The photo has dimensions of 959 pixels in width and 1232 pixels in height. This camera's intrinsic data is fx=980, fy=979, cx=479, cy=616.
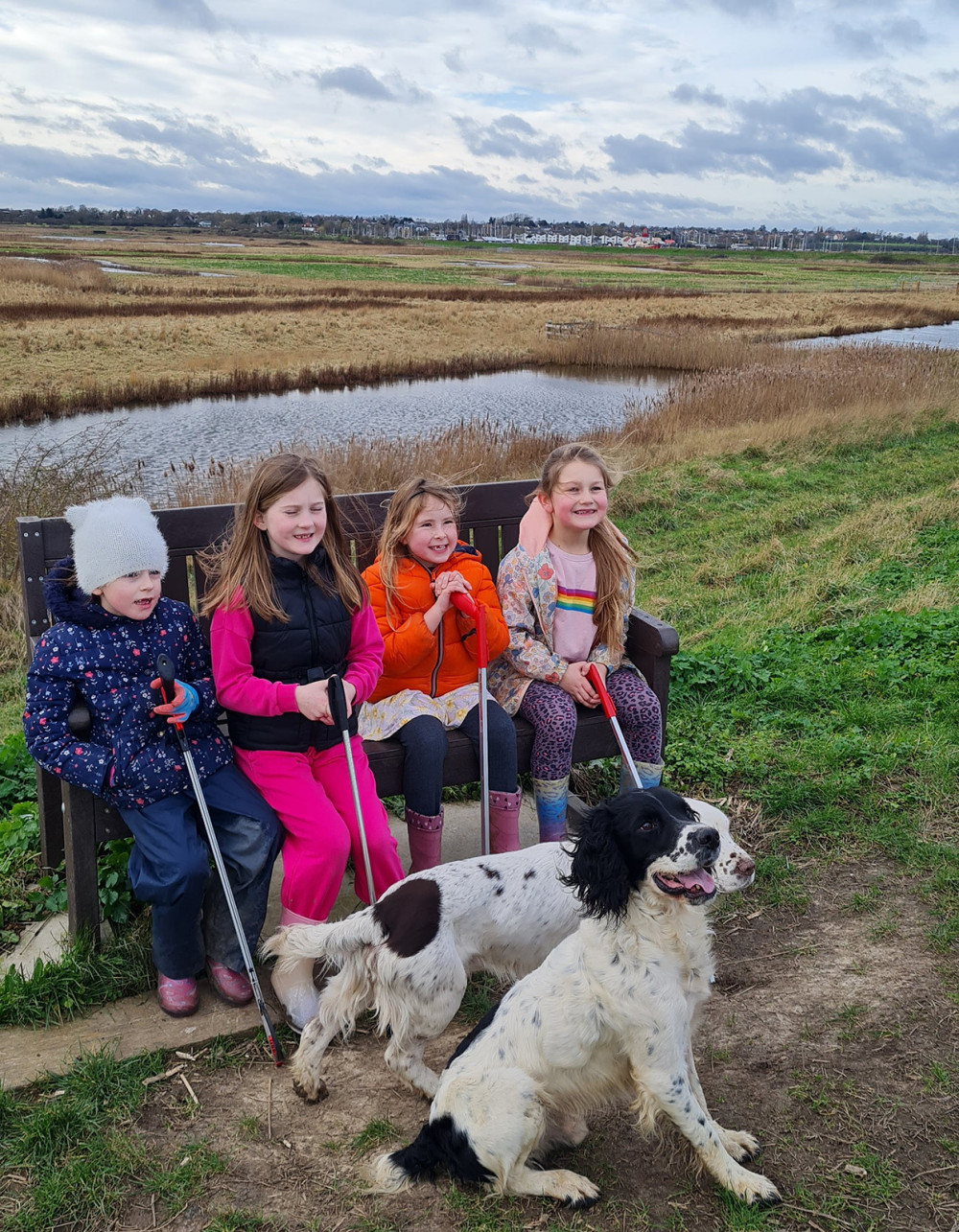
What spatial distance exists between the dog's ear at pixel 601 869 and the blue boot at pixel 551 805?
1.52 metres

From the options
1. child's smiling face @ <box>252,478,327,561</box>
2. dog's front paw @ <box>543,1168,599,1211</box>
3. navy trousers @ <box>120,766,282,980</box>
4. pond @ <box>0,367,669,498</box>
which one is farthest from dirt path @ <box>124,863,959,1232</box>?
Result: pond @ <box>0,367,669,498</box>

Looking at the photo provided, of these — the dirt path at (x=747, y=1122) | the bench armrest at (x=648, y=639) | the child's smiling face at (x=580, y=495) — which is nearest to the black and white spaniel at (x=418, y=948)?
the dirt path at (x=747, y=1122)

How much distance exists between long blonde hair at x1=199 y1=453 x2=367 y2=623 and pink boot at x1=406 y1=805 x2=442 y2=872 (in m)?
0.91

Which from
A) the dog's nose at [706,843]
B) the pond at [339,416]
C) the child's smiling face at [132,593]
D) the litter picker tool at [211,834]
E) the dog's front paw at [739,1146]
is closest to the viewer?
the dog's nose at [706,843]

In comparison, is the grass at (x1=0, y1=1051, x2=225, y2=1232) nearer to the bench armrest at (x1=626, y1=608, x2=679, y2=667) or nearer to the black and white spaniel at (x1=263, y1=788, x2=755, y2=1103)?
Result: the black and white spaniel at (x1=263, y1=788, x2=755, y2=1103)

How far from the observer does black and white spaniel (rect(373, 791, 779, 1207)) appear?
105 inches

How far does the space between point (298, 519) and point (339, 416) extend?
70.3 ft

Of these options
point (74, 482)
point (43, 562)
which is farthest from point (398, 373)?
point (43, 562)

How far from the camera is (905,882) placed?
4.28 metres

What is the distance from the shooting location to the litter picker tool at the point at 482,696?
4055mm

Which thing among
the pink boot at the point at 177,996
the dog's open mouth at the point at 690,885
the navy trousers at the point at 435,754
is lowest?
the pink boot at the point at 177,996

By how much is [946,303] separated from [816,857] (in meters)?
61.6

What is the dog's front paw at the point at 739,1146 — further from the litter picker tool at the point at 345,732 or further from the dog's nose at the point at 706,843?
the litter picker tool at the point at 345,732

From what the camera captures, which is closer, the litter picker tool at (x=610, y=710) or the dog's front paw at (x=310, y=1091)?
the dog's front paw at (x=310, y=1091)
